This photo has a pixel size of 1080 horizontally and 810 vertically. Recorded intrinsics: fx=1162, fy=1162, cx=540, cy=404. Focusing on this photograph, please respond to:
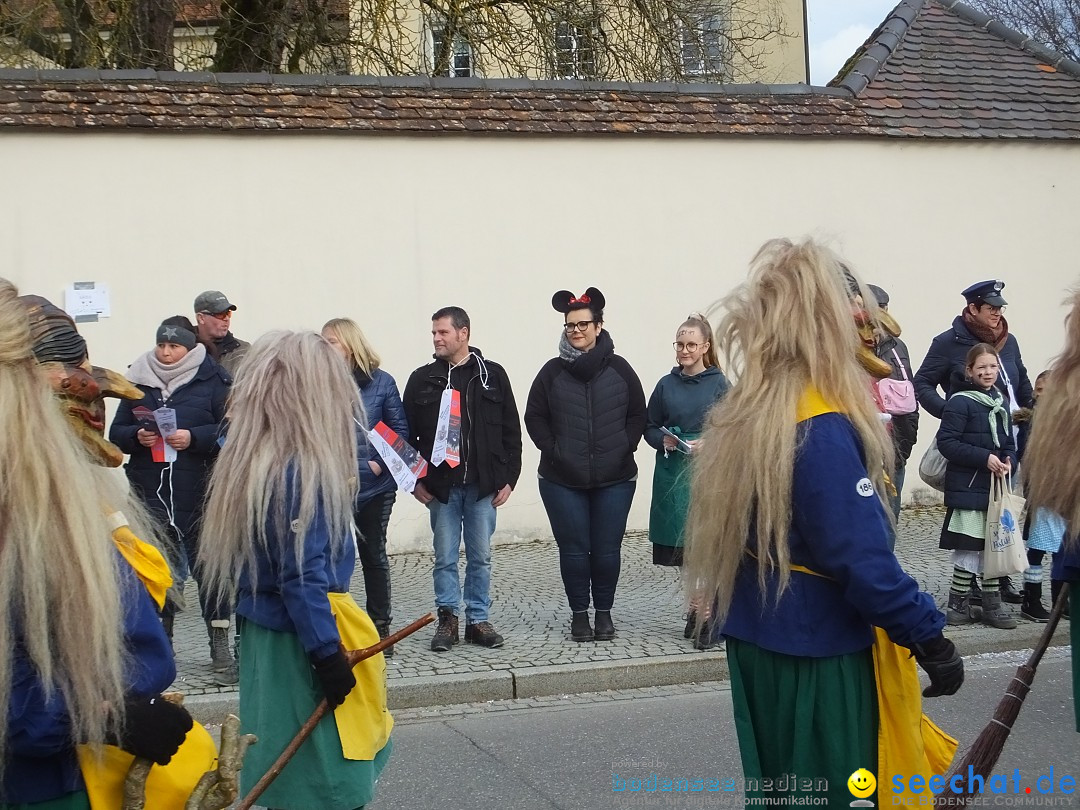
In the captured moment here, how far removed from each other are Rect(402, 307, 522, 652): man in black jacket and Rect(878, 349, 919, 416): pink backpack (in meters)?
2.62

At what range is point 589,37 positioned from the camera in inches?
598

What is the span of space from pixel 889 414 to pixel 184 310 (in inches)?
223

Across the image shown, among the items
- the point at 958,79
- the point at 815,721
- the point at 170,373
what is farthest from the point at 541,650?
the point at 958,79

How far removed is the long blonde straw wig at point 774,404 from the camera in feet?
9.53

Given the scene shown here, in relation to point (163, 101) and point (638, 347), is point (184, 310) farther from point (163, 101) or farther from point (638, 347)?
point (638, 347)

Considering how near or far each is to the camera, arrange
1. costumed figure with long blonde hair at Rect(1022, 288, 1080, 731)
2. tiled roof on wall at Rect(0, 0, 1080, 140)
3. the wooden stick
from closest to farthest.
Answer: the wooden stick → costumed figure with long blonde hair at Rect(1022, 288, 1080, 731) → tiled roof on wall at Rect(0, 0, 1080, 140)

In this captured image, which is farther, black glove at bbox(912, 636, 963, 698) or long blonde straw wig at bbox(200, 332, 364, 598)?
long blonde straw wig at bbox(200, 332, 364, 598)

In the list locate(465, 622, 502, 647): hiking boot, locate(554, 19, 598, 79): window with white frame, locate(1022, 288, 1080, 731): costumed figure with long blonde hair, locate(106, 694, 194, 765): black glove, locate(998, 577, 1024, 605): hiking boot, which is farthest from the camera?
locate(554, 19, 598, 79): window with white frame

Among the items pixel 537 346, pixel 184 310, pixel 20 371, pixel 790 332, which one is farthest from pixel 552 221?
pixel 20 371

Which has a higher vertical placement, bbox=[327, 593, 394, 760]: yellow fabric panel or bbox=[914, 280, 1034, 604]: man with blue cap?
bbox=[914, 280, 1034, 604]: man with blue cap

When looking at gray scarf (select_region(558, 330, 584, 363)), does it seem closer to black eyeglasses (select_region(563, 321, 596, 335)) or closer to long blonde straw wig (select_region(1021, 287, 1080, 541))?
black eyeglasses (select_region(563, 321, 596, 335))

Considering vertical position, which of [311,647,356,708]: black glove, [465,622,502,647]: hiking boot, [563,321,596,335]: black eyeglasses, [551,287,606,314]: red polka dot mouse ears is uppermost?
[551,287,606,314]: red polka dot mouse ears

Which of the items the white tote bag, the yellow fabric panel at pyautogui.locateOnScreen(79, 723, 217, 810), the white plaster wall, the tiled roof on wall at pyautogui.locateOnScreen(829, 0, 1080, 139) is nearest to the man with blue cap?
the white tote bag

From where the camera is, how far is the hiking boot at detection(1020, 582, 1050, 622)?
7.54 meters
